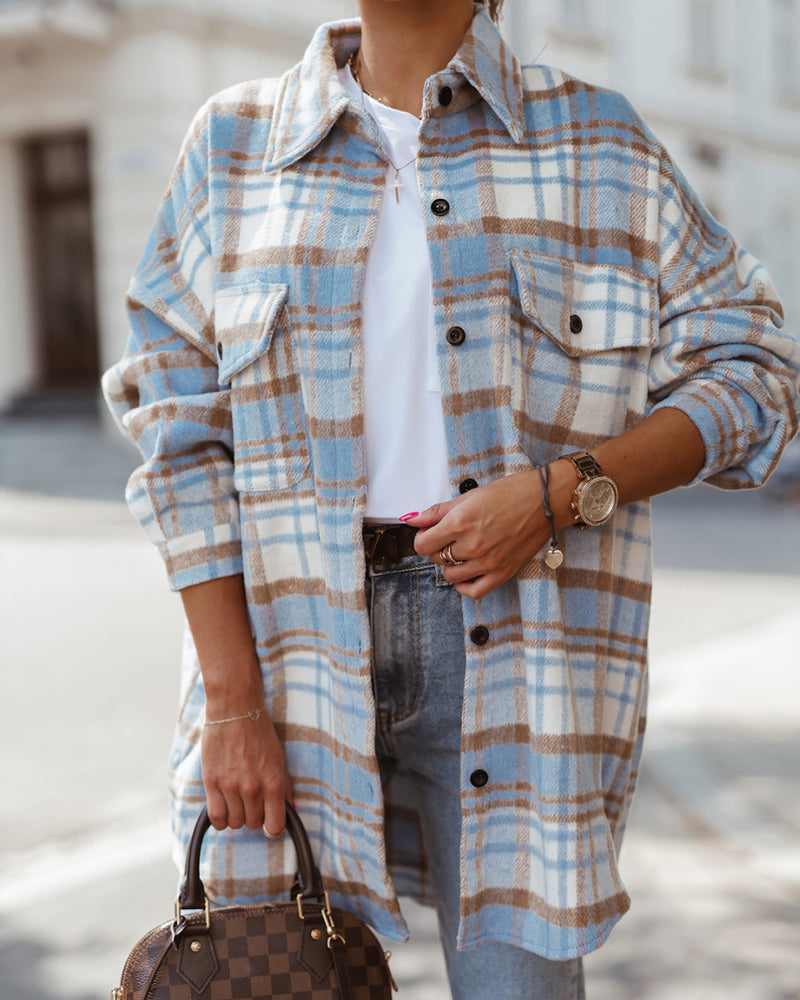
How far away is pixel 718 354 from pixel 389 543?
1.63ft

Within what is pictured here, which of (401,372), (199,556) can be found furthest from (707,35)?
(199,556)

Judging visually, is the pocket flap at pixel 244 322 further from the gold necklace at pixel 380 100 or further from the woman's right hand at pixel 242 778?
the woman's right hand at pixel 242 778

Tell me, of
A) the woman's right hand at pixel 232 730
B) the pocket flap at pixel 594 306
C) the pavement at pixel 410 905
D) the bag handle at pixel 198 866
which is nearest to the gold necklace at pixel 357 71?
the pocket flap at pixel 594 306

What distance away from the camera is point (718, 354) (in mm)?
1534

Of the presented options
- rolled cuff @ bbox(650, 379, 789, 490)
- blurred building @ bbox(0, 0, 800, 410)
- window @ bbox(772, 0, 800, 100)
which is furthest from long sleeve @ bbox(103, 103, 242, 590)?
window @ bbox(772, 0, 800, 100)

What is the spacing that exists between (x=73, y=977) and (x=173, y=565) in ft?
5.66

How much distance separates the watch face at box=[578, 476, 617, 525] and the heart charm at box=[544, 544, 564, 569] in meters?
Answer: 0.05

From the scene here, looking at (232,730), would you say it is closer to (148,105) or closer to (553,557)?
(553,557)

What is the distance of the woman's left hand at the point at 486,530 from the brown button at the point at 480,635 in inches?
2.9

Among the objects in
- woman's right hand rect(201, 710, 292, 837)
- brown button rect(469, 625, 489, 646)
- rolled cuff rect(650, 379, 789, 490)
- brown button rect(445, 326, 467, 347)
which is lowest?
woman's right hand rect(201, 710, 292, 837)

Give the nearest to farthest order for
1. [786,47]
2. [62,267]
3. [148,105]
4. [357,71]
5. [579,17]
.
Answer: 1. [357,71]
2. [148,105]
3. [62,267]
4. [579,17]
5. [786,47]

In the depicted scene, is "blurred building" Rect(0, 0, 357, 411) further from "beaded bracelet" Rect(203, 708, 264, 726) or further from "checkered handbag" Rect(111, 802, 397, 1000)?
"checkered handbag" Rect(111, 802, 397, 1000)

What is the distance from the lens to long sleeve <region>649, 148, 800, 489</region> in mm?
1517

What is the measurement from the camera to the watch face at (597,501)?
57.4 inches
